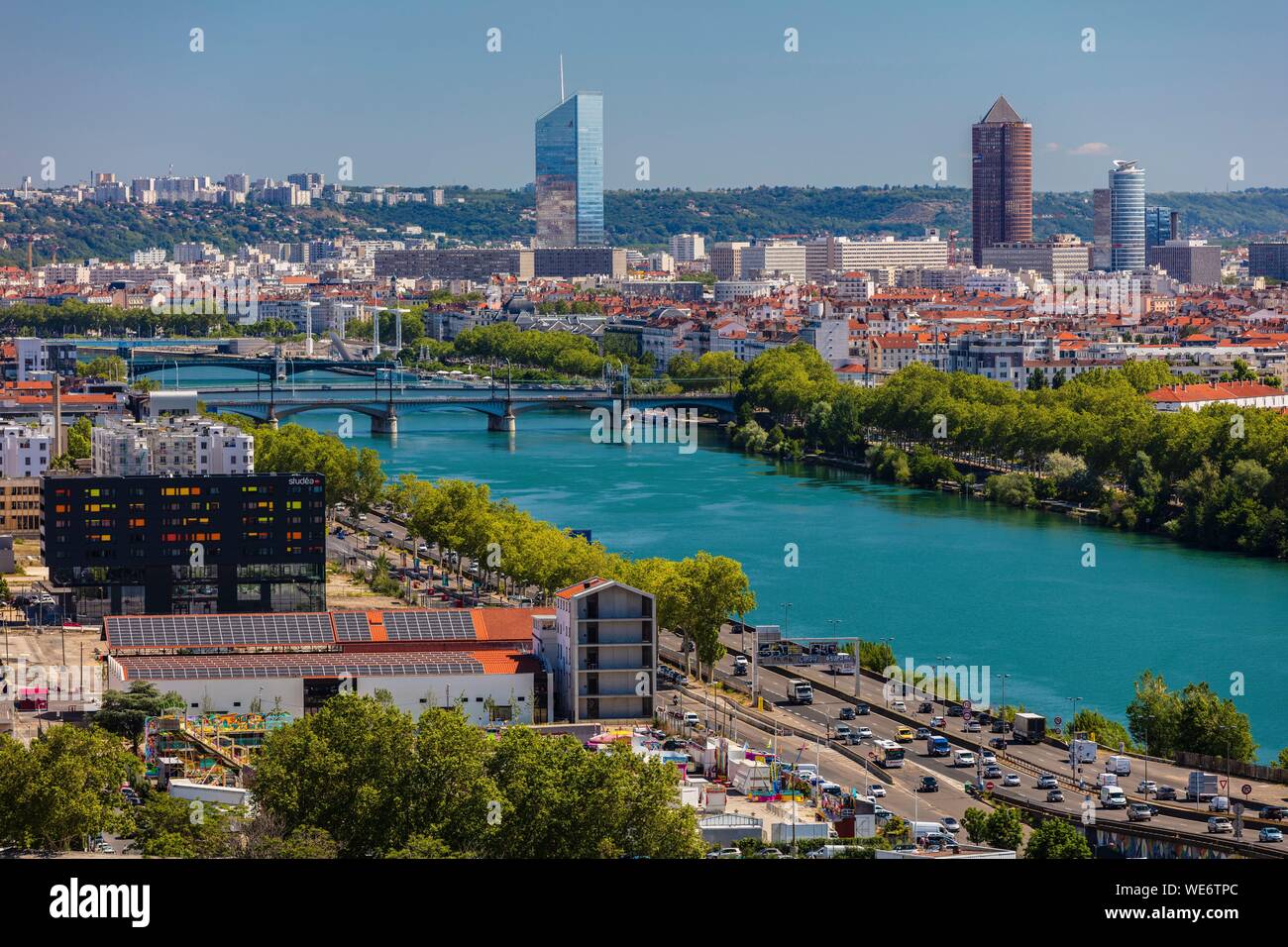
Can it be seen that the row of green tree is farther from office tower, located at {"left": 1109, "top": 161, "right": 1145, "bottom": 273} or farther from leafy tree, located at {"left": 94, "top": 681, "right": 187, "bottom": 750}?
office tower, located at {"left": 1109, "top": 161, "right": 1145, "bottom": 273}

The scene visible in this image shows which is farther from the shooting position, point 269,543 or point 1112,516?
point 1112,516

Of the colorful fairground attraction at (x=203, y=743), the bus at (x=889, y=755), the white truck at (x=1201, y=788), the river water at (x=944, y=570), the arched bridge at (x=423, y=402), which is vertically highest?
the arched bridge at (x=423, y=402)

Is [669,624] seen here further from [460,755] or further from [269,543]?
[460,755]

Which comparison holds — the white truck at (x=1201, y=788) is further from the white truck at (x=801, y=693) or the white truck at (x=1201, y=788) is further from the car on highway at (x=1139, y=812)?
the white truck at (x=801, y=693)

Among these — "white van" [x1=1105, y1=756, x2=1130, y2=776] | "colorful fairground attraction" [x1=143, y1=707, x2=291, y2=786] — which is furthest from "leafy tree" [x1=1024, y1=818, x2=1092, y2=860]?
"colorful fairground attraction" [x1=143, y1=707, x2=291, y2=786]

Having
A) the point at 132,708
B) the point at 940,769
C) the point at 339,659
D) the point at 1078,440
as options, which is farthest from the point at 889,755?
the point at 1078,440

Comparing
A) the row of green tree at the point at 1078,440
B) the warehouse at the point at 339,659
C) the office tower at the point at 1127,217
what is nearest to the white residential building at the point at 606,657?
the warehouse at the point at 339,659
